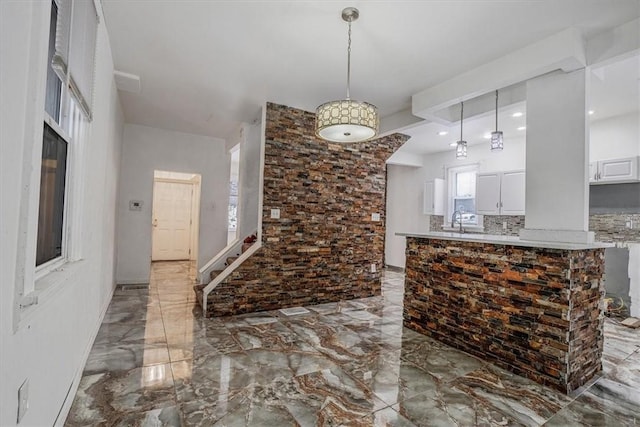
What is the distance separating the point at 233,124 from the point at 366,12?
3.48m

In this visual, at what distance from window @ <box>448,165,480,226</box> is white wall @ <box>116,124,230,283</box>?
184 inches

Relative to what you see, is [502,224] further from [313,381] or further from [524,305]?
[313,381]

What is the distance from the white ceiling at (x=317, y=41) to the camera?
94.8 inches

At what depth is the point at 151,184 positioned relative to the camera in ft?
19.0

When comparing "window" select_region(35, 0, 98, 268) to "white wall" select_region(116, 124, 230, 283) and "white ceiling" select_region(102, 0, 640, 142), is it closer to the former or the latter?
"white ceiling" select_region(102, 0, 640, 142)

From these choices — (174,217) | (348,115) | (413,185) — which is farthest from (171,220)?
(348,115)

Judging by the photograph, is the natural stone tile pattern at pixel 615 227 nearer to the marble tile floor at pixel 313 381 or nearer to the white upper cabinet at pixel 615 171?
the white upper cabinet at pixel 615 171

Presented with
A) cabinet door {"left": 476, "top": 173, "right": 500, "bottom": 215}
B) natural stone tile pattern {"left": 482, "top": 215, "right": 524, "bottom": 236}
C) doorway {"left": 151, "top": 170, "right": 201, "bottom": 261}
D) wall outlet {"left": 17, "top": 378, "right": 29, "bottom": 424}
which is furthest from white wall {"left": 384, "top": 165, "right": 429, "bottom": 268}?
wall outlet {"left": 17, "top": 378, "right": 29, "bottom": 424}

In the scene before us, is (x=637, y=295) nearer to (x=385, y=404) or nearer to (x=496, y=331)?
(x=496, y=331)

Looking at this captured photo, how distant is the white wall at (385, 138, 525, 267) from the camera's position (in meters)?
6.31

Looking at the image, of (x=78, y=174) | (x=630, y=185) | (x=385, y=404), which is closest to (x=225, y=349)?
(x=385, y=404)

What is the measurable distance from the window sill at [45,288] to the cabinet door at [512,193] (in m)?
5.92

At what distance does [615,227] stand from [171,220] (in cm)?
935

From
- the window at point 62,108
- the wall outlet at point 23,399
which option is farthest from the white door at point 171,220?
the wall outlet at point 23,399
